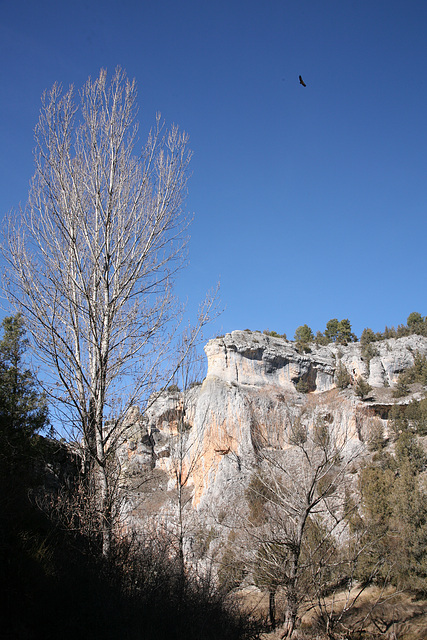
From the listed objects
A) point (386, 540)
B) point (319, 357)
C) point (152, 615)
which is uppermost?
point (319, 357)

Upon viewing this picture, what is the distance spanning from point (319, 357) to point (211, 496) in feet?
80.2

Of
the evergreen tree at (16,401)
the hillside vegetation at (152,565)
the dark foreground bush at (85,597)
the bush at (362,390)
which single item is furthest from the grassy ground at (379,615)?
the bush at (362,390)

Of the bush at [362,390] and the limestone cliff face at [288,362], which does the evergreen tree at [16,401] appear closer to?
the limestone cliff face at [288,362]

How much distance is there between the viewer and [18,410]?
13336mm

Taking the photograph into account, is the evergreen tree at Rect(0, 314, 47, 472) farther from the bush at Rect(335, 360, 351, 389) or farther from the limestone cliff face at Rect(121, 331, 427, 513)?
the bush at Rect(335, 360, 351, 389)

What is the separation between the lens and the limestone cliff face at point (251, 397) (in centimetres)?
3525

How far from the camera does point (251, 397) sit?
41.2m

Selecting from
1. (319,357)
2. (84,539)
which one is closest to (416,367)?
(319,357)

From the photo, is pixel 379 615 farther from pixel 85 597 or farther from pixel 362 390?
pixel 362 390

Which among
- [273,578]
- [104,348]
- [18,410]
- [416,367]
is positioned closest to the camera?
[104,348]

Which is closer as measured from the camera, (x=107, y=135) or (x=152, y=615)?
(x=152, y=615)

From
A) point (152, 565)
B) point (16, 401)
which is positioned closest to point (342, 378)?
point (16, 401)

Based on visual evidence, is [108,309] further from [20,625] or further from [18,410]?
[18,410]

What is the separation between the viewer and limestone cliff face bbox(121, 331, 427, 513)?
3525cm
